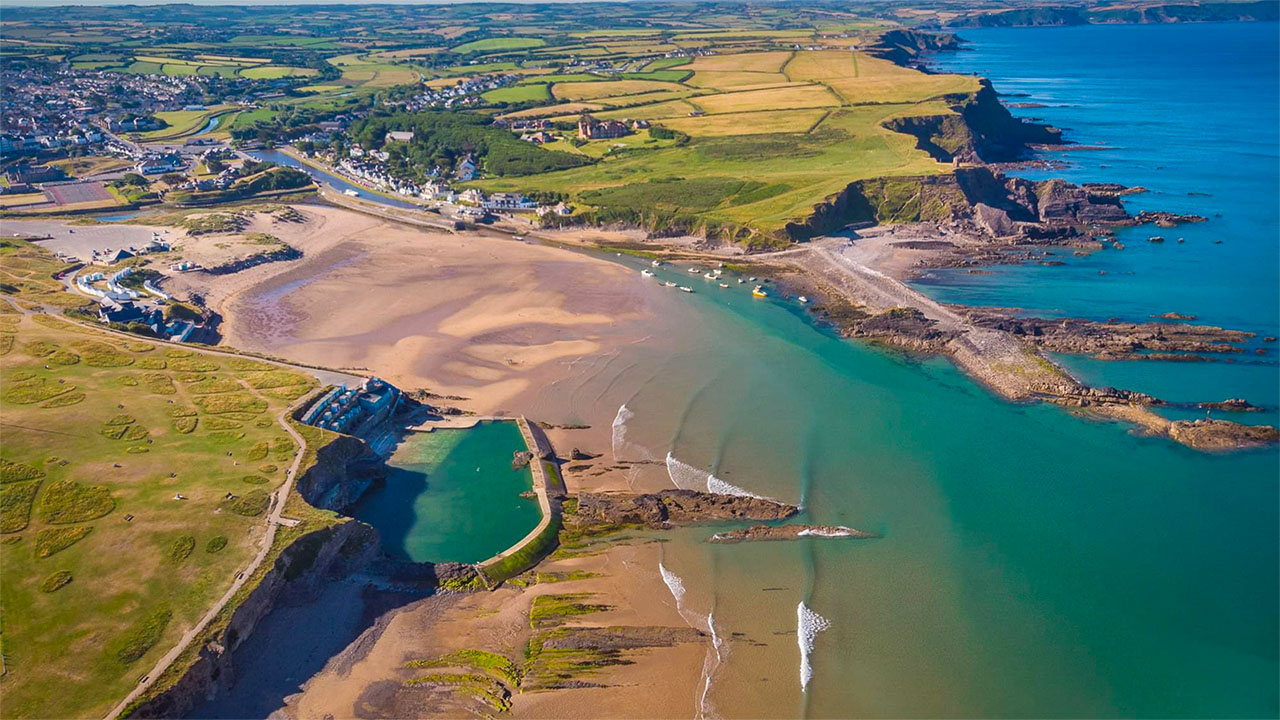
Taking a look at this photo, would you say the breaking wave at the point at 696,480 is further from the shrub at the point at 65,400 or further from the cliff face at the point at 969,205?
the cliff face at the point at 969,205

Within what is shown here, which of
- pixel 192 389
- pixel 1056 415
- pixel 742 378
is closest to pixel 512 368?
pixel 742 378

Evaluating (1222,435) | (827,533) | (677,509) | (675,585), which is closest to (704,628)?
(675,585)

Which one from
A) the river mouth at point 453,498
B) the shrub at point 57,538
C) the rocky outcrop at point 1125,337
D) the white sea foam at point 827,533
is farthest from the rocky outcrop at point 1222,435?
the shrub at point 57,538

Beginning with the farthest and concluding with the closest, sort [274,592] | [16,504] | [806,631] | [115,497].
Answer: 1. [115,497]
2. [16,504]
3. [274,592]
4. [806,631]

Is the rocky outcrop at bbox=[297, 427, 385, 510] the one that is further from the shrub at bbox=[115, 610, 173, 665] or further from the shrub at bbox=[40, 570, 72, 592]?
the shrub at bbox=[40, 570, 72, 592]

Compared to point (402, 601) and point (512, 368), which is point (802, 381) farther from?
point (402, 601)

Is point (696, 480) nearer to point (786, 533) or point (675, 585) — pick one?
point (786, 533)

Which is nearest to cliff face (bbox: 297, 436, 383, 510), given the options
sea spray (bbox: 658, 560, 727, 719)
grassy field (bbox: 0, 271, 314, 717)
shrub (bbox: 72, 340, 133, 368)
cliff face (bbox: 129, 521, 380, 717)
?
grassy field (bbox: 0, 271, 314, 717)
